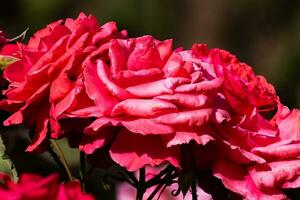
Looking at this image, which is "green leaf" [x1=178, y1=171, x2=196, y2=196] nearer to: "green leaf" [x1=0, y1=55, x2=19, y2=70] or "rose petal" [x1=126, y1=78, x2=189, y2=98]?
"rose petal" [x1=126, y1=78, x2=189, y2=98]

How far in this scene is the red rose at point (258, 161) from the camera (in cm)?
76

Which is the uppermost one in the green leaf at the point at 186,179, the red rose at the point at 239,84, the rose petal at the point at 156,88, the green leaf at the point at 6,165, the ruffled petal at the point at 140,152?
the rose petal at the point at 156,88

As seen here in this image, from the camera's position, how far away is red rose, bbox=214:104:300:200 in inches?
30.1

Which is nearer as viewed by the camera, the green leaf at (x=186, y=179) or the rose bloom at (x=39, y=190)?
the rose bloom at (x=39, y=190)

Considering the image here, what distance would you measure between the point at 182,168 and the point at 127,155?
0.05m

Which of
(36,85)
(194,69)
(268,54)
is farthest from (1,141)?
(268,54)

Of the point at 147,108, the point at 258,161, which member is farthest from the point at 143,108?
the point at 258,161

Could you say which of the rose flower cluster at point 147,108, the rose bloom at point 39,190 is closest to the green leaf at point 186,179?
the rose flower cluster at point 147,108

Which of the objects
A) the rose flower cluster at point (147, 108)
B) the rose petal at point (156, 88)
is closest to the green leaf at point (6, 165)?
the rose flower cluster at point (147, 108)

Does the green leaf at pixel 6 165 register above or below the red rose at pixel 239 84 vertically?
below

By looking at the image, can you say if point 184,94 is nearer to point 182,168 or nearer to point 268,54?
point 182,168

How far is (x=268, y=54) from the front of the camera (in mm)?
4703

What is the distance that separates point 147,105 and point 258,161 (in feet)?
0.34

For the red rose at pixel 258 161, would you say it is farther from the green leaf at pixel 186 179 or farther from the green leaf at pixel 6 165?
the green leaf at pixel 6 165
